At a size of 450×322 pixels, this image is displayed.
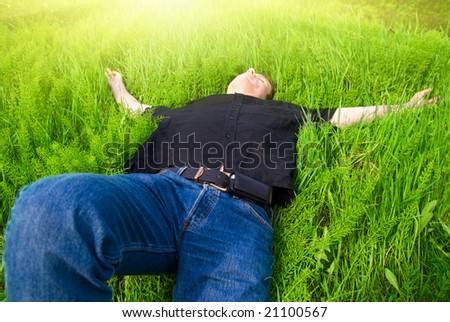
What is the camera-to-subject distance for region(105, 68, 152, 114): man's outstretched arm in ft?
6.91

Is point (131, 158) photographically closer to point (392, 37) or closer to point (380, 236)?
point (380, 236)

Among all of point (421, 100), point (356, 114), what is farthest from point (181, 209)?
point (421, 100)

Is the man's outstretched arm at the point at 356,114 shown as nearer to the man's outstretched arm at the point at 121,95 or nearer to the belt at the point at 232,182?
the belt at the point at 232,182

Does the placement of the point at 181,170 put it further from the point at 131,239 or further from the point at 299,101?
the point at 299,101

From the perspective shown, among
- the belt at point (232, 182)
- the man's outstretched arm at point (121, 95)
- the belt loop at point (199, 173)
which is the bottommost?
the belt at point (232, 182)

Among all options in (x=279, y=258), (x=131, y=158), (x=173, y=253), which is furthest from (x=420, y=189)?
(x=131, y=158)

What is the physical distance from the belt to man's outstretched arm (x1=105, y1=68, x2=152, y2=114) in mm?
579

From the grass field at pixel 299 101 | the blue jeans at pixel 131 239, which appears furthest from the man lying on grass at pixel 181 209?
the grass field at pixel 299 101

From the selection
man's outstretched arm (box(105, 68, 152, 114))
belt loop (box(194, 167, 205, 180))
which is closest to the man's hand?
belt loop (box(194, 167, 205, 180))

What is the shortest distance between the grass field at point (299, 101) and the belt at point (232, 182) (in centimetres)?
21

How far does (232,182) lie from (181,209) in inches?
8.6

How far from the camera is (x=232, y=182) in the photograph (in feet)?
5.09

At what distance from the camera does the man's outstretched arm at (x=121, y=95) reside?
2.11 metres
